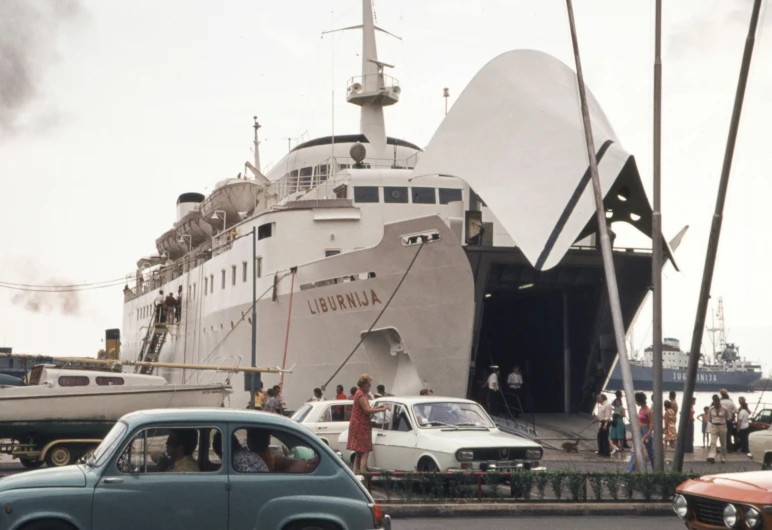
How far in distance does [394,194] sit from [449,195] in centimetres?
196

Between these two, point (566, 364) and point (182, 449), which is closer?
point (182, 449)

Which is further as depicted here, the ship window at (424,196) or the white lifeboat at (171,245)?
the white lifeboat at (171,245)

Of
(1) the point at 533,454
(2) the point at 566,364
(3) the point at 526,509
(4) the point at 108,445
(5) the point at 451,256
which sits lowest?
(3) the point at 526,509

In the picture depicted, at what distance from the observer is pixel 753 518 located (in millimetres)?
7555

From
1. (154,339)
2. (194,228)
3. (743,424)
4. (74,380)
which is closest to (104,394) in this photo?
(74,380)

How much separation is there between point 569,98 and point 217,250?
19045mm

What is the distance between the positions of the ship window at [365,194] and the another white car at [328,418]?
13.9m

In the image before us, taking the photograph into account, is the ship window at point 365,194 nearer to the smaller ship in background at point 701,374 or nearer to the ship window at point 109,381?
the ship window at point 109,381

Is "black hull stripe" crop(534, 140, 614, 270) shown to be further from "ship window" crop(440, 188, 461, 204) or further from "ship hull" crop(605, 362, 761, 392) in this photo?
"ship hull" crop(605, 362, 761, 392)

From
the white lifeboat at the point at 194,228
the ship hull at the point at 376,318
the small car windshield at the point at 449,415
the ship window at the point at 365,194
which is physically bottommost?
the small car windshield at the point at 449,415

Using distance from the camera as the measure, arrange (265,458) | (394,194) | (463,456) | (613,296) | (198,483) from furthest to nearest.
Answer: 1. (394,194)
2. (613,296)
3. (463,456)
4. (265,458)
5. (198,483)

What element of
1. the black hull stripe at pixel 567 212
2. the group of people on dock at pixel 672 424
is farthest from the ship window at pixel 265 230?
the group of people on dock at pixel 672 424

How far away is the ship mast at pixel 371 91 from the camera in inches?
1451

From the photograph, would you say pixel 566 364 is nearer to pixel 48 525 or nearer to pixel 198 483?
pixel 198 483
